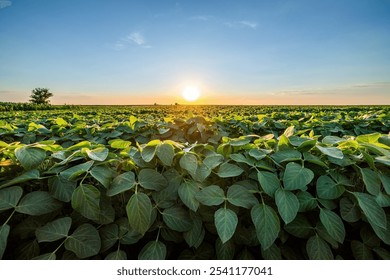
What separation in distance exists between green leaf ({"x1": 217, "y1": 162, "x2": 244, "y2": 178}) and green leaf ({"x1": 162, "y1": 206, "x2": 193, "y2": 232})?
0.26 m

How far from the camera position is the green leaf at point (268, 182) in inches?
48.3

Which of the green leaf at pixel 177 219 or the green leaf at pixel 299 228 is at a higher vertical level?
the green leaf at pixel 177 219

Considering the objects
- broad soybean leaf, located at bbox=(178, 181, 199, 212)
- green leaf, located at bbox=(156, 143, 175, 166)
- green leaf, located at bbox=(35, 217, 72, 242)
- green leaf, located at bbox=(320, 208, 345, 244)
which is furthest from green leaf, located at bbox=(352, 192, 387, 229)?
green leaf, located at bbox=(35, 217, 72, 242)

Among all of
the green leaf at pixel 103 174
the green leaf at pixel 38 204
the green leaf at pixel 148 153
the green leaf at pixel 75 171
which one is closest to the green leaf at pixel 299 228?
the green leaf at pixel 148 153

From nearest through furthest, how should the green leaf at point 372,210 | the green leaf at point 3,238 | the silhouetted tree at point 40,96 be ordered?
the green leaf at point 3,238, the green leaf at point 372,210, the silhouetted tree at point 40,96

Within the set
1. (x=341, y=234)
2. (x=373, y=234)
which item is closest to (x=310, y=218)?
(x=341, y=234)

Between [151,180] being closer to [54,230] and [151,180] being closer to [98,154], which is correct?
[98,154]

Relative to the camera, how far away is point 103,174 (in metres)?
1.22

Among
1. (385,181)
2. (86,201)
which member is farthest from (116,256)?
(385,181)

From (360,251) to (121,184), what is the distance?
47.2 inches

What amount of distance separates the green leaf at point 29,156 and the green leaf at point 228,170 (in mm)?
868

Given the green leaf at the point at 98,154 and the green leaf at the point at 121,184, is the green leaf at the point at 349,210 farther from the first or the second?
the green leaf at the point at 98,154

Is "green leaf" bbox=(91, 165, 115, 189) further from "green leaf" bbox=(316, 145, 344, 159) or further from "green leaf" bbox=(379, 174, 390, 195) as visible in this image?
"green leaf" bbox=(379, 174, 390, 195)
